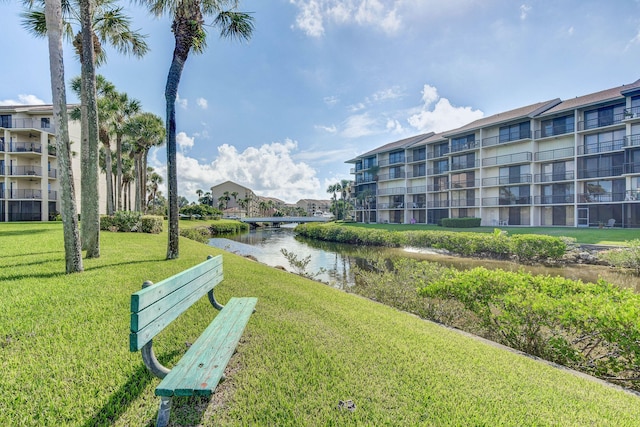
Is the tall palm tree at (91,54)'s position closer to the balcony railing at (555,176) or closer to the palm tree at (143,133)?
Answer: the palm tree at (143,133)

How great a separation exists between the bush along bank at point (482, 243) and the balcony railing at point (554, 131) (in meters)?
15.6

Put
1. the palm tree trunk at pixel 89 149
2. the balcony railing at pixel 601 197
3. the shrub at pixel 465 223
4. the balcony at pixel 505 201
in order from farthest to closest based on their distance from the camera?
1. the shrub at pixel 465 223
2. the balcony at pixel 505 201
3. the balcony railing at pixel 601 197
4. the palm tree trunk at pixel 89 149

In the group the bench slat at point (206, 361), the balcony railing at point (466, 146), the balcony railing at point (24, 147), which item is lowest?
the bench slat at point (206, 361)

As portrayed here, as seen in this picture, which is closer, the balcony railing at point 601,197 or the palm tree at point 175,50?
the palm tree at point 175,50

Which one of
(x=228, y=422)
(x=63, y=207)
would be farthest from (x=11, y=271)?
(x=228, y=422)

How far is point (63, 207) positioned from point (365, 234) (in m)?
22.2

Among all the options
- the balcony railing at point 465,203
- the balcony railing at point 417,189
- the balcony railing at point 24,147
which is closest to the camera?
the balcony railing at point 24,147

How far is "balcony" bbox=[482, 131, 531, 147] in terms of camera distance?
97.4 ft

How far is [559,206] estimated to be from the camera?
28.2 metres

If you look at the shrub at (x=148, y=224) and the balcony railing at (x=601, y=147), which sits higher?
the balcony railing at (x=601, y=147)

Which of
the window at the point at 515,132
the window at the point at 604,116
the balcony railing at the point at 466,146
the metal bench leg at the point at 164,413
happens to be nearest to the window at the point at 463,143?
the balcony railing at the point at 466,146

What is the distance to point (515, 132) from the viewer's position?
30.7 m

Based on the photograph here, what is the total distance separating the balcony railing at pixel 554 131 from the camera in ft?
89.6

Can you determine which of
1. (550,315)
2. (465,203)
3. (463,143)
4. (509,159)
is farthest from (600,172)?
(550,315)
